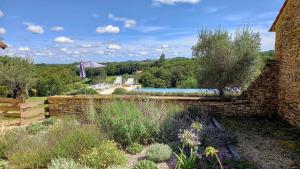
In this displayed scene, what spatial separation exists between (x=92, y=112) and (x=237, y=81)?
18.9ft

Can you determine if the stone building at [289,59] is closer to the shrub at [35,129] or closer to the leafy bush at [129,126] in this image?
the leafy bush at [129,126]

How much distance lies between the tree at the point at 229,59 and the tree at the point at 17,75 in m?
15.2

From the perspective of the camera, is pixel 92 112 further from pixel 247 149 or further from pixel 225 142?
pixel 247 149

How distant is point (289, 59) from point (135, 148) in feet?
18.7

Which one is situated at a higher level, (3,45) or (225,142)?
(3,45)

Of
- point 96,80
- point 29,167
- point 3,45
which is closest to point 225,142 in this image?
point 29,167

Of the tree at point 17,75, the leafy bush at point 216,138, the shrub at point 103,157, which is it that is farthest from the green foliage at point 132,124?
the tree at point 17,75

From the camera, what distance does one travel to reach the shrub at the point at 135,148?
19.2 ft

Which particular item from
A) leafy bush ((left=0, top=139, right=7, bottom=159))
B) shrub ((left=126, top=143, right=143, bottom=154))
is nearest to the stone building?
shrub ((left=126, top=143, right=143, bottom=154))

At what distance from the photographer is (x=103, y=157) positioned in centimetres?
500

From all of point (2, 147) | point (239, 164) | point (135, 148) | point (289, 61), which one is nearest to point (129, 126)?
point (135, 148)

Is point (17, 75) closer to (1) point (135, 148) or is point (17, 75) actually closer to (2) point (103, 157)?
(1) point (135, 148)

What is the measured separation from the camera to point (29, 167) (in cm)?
507

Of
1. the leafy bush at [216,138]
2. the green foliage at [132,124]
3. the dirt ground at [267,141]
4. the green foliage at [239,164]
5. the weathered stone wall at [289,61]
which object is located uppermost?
the weathered stone wall at [289,61]
